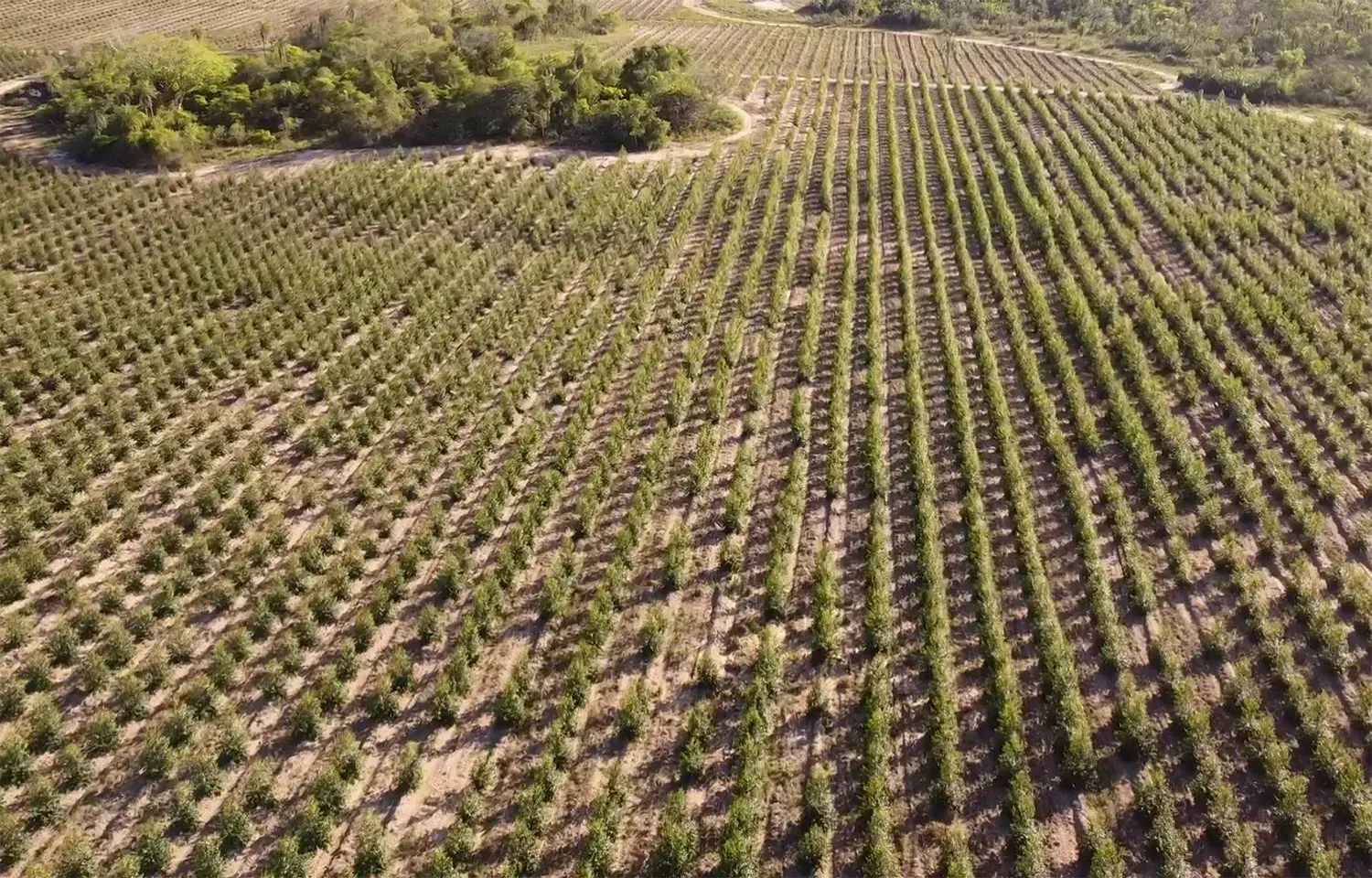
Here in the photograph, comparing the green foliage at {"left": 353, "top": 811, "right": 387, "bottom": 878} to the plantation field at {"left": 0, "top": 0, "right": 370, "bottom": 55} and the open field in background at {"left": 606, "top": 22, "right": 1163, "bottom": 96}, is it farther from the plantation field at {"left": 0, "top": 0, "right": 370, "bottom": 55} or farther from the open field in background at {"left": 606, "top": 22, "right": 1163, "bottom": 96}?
the plantation field at {"left": 0, "top": 0, "right": 370, "bottom": 55}

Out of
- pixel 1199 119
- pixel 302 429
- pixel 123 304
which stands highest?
pixel 1199 119

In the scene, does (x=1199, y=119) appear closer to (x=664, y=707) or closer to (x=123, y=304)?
(x=664, y=707)

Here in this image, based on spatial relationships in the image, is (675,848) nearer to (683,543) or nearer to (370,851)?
(370,851)

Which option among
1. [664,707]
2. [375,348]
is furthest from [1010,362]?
[375,348]

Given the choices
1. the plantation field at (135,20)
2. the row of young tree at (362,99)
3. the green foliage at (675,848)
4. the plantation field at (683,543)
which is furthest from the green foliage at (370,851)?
the plantation field at (135,20)

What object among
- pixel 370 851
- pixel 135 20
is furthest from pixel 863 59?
pixel 370 851

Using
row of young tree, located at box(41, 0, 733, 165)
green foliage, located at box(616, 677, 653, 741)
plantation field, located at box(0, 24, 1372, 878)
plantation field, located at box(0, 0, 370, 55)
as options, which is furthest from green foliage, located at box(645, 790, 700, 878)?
plantation field, located at box(0, 0, 370, 55)
